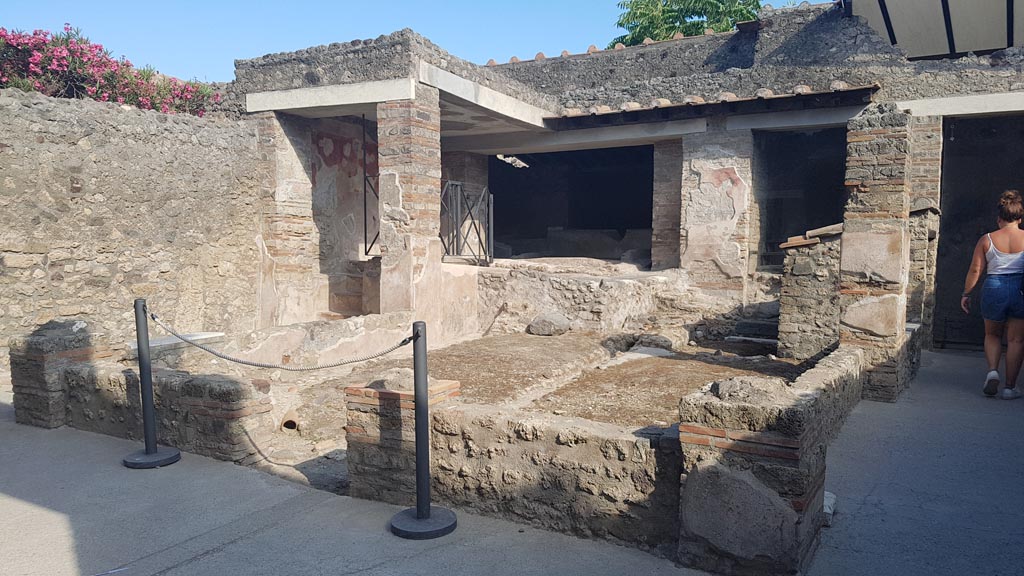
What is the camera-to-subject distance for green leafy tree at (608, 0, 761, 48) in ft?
72.1

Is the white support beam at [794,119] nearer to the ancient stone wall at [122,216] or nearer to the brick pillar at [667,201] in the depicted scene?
the brick pillar at [667,201]

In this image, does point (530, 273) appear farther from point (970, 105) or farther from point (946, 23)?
point (946, 23)

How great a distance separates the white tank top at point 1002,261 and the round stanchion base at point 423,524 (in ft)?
15.2

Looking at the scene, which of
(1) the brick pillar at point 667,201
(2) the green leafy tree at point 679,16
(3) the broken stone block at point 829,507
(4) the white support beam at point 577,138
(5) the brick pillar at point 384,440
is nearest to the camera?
(3) the broken stone block at point 829,507

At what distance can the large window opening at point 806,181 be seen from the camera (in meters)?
10.7

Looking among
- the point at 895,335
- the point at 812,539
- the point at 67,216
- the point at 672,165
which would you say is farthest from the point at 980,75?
the point at 67,216

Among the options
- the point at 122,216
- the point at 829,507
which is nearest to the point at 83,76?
the point at 122,216

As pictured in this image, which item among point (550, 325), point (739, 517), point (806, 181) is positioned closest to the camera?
point (739, 517)

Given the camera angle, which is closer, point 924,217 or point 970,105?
point 924,217

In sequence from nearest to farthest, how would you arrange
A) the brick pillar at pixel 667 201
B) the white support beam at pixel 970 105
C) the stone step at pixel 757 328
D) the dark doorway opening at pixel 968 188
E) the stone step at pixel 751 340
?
the white support beam at pixel 970 105 → the stone step at pixel 751 340 → the stone step at pixel 757 328 → the brick pillar at pixel 667 201 → the dark doorway opening at pixel 968 188

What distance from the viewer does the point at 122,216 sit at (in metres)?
7.23

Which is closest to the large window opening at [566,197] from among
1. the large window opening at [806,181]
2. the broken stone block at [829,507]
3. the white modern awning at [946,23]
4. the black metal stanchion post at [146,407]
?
the large window opening at [806,181]

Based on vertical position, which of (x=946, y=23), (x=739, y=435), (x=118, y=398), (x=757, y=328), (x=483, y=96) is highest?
(x=946, y=23)

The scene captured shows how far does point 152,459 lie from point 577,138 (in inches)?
306
